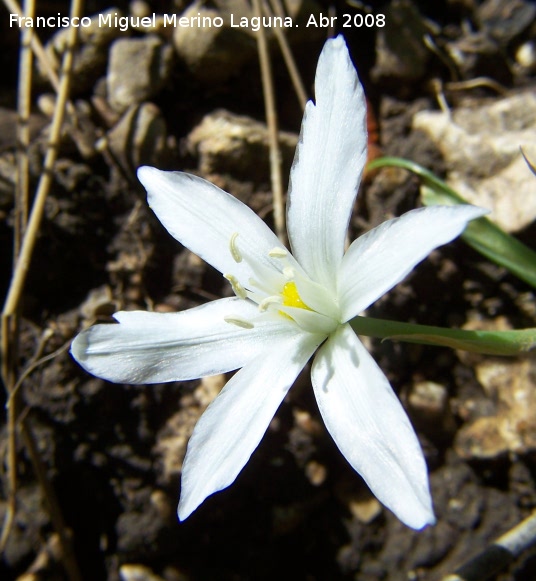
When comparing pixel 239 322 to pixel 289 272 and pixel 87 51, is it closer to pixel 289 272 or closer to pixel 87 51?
pixel 289 272

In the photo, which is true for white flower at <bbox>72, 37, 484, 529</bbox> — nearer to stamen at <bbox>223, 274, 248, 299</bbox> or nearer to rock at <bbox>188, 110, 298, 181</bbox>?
stamen at <bbox>223, 274, 248, 299</bbox>

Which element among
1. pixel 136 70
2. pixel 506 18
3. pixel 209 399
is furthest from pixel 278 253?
pixel 506 18

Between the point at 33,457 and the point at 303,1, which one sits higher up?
the point at 303,1

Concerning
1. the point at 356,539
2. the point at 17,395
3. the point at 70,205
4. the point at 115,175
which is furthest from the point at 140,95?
the point at 356,539

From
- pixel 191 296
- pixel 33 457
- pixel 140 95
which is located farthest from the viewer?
pixel 140 95

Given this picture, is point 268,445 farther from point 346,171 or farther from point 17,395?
point 346,171

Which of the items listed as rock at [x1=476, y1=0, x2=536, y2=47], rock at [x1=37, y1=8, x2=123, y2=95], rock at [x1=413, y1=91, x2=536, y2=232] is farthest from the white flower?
rock at [x1=476, y1=0, x2=536, y2=47]

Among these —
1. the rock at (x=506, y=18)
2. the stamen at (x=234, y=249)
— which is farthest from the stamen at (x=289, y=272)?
the rock at (x=506, y=18)

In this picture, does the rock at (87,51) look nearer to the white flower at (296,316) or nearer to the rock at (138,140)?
the rock at (138,140)
